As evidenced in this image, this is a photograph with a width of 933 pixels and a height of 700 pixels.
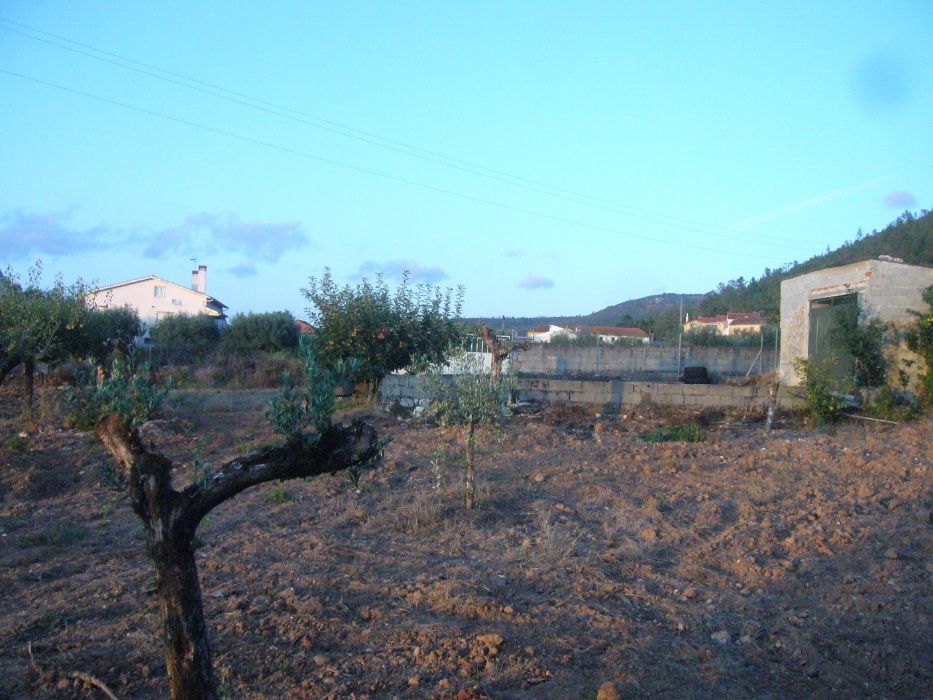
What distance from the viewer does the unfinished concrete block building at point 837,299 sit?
1647 cm

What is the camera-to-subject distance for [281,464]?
375cm

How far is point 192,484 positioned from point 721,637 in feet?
12.8

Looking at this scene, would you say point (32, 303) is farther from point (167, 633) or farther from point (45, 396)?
point (167, 633)

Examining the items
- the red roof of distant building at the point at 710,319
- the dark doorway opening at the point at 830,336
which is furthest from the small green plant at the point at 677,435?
the red roof of distant building at the point at 710,319

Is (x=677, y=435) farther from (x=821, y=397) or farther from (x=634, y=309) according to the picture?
(x=634, y=309)

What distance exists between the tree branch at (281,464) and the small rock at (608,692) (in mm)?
1892

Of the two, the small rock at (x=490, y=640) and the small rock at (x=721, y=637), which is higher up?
the small rock at (x=490, y=640)

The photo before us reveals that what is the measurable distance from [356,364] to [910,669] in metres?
4.12

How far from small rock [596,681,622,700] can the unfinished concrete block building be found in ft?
47.1

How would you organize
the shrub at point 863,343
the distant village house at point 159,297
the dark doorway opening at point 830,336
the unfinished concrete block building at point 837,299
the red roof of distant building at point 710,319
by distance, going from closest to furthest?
the shrub at point 863,343 → the unfinished concrete block building at point 837,299 → the dark doorway opening at point 830,336 → the distant village house at point 159,297 → the red roof of distant building at point 710,319

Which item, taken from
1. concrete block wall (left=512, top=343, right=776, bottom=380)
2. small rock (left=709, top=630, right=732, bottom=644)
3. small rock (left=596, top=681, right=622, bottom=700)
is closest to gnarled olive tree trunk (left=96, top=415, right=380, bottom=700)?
small rock (left=596, top=681, right=622, bottom=700)

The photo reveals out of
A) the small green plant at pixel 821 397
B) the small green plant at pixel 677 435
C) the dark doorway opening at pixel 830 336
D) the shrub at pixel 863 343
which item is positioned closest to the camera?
the small green plant at pixel 677 435

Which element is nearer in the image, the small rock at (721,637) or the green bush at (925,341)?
the small rock at (721,637)

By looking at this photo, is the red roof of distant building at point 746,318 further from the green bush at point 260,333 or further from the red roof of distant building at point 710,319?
the green bush at point 260,333
